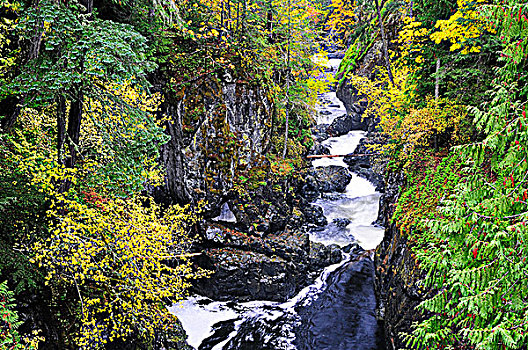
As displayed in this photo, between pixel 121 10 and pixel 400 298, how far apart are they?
467 inches

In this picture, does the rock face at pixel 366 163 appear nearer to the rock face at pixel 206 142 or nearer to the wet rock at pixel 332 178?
the wet rock at pixel 332 178

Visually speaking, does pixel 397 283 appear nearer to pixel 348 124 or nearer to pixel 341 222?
→ pixel 341 222

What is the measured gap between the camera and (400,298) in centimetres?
811

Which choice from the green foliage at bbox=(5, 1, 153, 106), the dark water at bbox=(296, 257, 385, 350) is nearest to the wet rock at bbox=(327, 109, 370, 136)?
the dark water at bbox=(296, 257, 385, 350)

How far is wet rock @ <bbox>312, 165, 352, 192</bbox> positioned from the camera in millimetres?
22859

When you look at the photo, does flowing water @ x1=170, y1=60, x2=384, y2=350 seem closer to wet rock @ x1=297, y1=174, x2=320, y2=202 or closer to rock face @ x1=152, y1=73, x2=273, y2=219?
rock face @ x1=152, y1=73, x2=273, y2=219

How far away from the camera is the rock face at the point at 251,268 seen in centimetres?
1186

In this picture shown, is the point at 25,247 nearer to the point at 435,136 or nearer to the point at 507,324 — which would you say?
the point at 507,324

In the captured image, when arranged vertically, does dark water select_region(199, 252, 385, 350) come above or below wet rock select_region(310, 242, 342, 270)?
below

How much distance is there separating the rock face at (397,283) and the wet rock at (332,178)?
11109 millimetres

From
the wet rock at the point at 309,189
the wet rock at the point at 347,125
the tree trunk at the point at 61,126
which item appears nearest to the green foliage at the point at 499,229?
the tree trunk at the point at 61,126

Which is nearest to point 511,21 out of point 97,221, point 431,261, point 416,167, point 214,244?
point 431,261

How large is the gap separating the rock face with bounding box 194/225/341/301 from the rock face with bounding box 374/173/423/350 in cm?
340

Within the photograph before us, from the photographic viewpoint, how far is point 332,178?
923 inches
